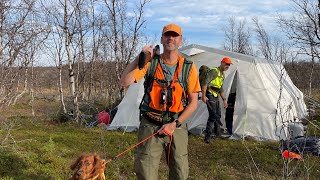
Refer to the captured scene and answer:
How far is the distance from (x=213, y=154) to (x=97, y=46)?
43.5ft

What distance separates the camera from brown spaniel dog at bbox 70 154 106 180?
2896 millimetres

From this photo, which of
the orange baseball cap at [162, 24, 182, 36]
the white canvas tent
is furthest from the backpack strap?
the white canvas tent

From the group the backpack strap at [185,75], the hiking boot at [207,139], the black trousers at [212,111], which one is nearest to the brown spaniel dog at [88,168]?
the backpack strap at [185,75]

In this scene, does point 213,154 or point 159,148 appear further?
point 213,154

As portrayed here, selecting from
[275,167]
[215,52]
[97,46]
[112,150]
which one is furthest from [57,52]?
[275,167]

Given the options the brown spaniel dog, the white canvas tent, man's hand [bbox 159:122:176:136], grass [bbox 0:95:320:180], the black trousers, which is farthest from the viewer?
the white canvas tent

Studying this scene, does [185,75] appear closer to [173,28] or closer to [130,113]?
[173,28]

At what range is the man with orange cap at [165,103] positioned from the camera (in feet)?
11.2

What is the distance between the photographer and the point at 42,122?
11.5 m

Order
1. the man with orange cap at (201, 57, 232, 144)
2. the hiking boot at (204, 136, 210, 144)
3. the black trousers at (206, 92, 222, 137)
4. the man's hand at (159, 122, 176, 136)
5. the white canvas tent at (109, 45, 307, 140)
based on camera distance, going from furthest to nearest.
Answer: the white canvas tent at (109, 45, 307, 140) < the hiking boot at (204, 136, 210, 144) < the black trousers at (206, 92, 222, 137) < the man with orange cap at (201, 57, 232, 144) < the man's hand at (159, 122, 176, 136)

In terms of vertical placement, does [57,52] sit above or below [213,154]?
above

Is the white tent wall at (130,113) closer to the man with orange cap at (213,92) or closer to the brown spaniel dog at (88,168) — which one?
the man with orange cap at (213,92)

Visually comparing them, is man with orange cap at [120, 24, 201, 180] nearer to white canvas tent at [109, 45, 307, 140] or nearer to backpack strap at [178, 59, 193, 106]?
backpack strap at [178, 59, 193, 106]

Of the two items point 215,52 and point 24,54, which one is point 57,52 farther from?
point 24,54
